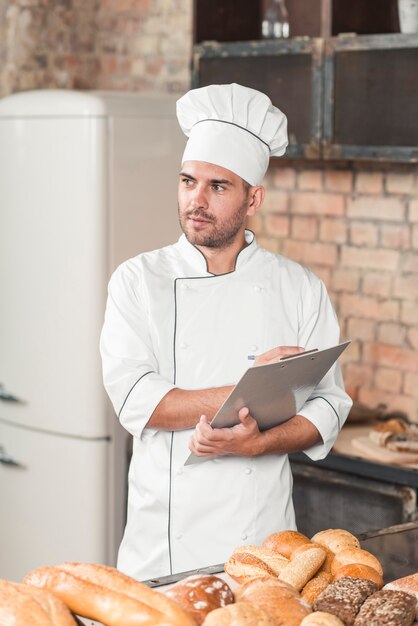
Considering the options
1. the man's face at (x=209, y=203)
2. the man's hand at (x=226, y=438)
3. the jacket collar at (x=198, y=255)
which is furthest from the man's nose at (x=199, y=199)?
the man's hand at (x=226, y=438)

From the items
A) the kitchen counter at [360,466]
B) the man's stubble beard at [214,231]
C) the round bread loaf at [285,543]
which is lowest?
the kitchen counter at [360,466]

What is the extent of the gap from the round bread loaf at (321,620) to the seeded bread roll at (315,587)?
4.6 inches

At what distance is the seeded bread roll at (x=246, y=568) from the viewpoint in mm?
1674

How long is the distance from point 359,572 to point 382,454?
1466mm

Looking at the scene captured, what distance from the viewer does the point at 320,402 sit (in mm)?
2293

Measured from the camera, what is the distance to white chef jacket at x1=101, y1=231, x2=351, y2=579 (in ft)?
7.44

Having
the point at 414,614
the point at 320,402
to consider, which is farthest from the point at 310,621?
the point at 320,402

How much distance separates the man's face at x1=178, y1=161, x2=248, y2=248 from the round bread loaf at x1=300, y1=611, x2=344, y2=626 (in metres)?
1.01

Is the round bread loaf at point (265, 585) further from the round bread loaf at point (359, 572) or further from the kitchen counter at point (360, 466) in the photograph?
the kitchen counter at point (360, 466)

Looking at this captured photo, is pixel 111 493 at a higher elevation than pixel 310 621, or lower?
lower

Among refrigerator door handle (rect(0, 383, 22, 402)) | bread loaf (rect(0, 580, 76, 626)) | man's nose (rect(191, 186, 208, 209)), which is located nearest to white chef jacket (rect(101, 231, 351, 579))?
man's nose (rect(191, 186, 208, 209))

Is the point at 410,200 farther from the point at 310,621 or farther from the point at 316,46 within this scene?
the point at 310,621

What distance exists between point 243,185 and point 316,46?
1.26m

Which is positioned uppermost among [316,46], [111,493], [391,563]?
[316,46]
